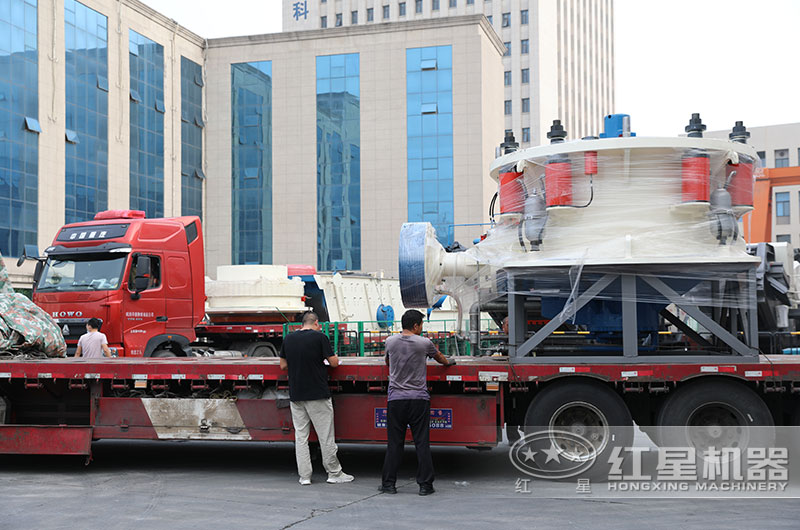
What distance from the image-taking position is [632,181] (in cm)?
895

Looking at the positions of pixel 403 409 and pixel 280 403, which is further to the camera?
pixel 280 403

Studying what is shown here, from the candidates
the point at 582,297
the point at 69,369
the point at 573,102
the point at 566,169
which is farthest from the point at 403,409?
the point at 573,102

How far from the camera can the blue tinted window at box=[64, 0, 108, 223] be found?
41156 millimetres

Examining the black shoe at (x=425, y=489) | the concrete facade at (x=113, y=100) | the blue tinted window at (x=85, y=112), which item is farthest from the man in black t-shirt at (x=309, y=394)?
the blue tinted window at (x=85, y=112)

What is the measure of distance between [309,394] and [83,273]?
286 inches

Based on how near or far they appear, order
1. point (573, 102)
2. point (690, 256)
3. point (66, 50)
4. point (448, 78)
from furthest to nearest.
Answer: point (573, 102), point (448, 78), point (66, 50), point (690, 256)

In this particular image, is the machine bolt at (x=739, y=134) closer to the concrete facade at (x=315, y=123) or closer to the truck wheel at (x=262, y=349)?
the truck wheel at (x=262, y=349)

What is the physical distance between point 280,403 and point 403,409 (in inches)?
64.6

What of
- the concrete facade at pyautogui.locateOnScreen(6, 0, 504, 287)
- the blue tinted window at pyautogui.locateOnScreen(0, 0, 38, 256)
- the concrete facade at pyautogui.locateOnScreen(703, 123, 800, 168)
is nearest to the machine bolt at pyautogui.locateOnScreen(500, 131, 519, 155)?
the blue tinted window at pyautogui.locateOnScreen(0, 0, 38, 256)

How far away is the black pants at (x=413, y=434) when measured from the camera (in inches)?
316

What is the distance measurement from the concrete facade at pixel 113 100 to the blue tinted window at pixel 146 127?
0.54 metres

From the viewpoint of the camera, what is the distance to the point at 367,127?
2063 inches

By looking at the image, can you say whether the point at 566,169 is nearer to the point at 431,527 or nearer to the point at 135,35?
the point at 431,527

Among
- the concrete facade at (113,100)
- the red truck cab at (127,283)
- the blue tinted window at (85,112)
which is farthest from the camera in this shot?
the blue tinted window at (85,112)
